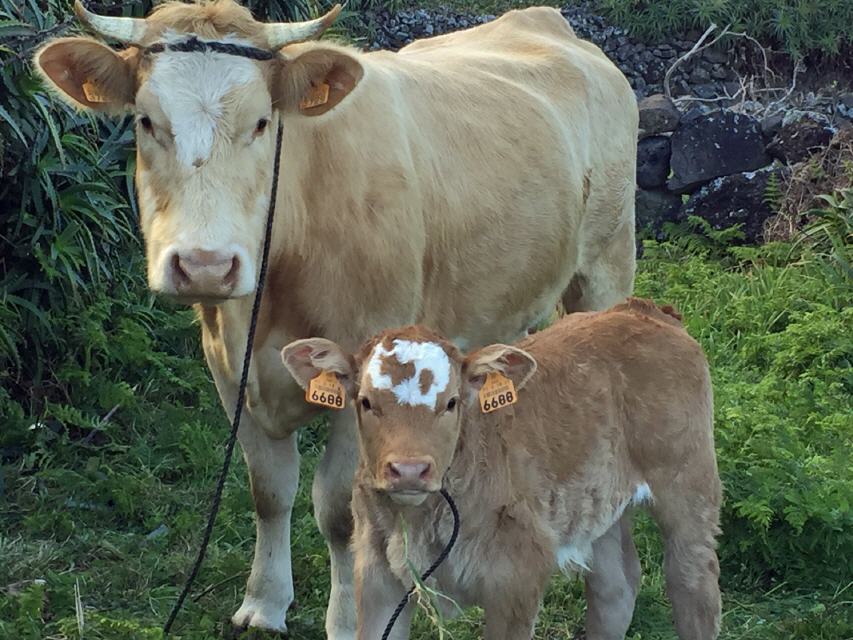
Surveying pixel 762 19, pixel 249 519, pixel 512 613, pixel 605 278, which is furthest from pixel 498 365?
pixel 762 19

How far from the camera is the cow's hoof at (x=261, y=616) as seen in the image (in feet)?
17.5

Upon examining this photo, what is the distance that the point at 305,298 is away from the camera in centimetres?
486

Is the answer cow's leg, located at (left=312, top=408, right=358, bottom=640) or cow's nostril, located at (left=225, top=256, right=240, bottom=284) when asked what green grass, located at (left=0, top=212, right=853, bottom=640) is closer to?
cow's leg, located at (left=312, top=408, right=358, bottom=640)

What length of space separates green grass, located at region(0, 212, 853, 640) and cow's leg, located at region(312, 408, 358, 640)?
0.29 metres

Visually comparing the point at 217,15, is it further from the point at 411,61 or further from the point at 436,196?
the point at 411,61

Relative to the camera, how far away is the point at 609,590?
16.0 feet

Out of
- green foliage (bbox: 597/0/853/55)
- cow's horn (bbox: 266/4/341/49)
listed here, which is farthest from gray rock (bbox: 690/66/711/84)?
cow's horn (bbox: 266/4/341/49)

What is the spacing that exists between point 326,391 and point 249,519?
2456 mm

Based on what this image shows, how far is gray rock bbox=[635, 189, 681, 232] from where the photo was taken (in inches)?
432

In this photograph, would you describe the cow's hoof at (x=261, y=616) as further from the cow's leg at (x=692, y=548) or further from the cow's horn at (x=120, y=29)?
the cow's horn at (x=120, y=29)

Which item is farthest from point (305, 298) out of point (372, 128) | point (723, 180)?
point (723, 180)

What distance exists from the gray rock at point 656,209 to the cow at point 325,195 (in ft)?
14.1

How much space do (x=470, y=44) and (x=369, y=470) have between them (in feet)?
11.8

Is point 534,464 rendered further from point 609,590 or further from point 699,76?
point 699,76
